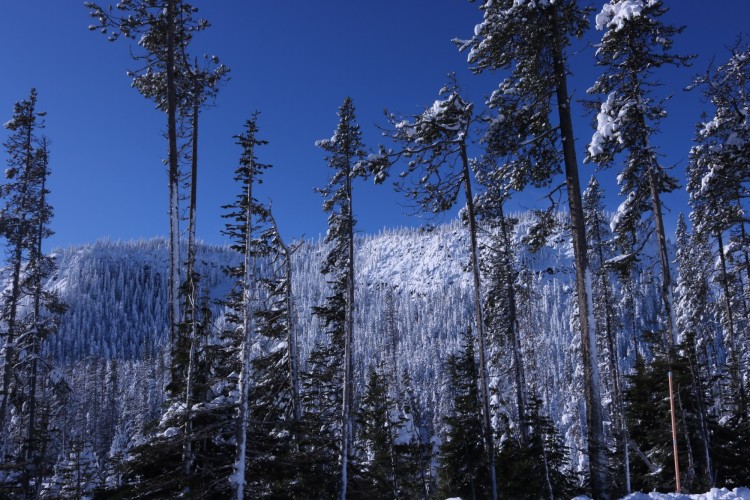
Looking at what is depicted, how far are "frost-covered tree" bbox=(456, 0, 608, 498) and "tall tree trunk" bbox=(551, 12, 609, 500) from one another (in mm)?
19

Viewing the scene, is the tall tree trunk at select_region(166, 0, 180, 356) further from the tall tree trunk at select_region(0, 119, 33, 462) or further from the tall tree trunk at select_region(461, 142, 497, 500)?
the tall tree trunk at select_region(0, 119, 33, 462)

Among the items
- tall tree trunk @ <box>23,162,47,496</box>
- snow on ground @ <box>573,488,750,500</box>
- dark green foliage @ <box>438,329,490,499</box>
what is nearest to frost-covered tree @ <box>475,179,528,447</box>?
dark green foliage @ <box>438,329,490,499</box>

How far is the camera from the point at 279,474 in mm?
10469

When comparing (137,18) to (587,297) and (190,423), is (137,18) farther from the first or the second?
(587,297)

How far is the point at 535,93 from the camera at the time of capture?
10188 mm

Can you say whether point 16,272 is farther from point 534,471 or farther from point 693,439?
point 693,439

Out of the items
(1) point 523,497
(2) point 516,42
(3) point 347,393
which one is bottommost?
(1) point 523,497

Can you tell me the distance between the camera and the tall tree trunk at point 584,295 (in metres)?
8.23

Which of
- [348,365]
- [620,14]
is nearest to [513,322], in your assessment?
[348,365]

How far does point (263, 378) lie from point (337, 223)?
654cm

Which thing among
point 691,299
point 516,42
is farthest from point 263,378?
point 691,299

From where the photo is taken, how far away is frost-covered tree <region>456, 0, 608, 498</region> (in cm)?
951

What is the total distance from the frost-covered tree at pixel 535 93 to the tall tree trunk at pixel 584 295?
0.02 m

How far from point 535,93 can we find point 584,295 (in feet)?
14.6
